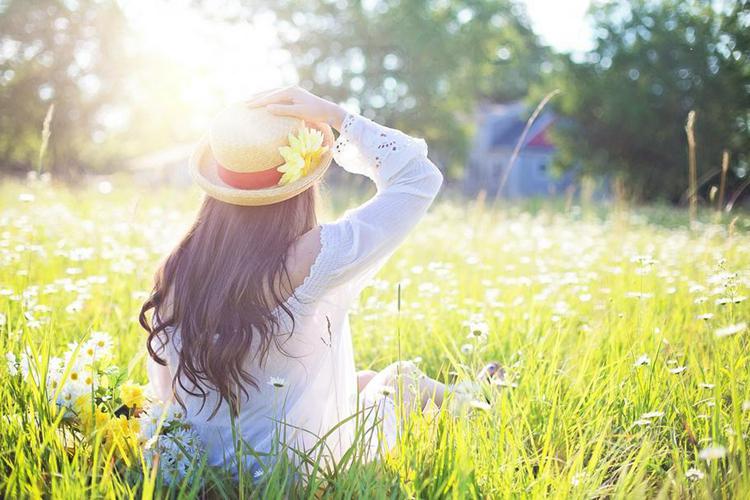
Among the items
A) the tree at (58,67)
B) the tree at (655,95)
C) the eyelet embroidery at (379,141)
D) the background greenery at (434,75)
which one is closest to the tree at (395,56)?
the background greenery at (434,75)

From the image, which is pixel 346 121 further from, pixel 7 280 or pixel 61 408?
pixel 7 280

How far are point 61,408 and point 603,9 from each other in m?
24.6

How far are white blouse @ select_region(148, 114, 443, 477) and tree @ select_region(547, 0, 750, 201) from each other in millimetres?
20218

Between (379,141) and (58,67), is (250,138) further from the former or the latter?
(58,67)

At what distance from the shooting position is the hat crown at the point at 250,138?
2.04 metres

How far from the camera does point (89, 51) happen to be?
96.7 feet

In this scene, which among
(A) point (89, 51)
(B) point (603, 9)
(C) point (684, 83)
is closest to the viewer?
(C) point (684, 83)

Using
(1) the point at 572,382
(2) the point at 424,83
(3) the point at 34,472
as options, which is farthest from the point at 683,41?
(3) the point at 34,472

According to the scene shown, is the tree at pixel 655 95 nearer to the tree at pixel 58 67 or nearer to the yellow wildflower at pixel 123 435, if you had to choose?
the tree at pixel 58 67

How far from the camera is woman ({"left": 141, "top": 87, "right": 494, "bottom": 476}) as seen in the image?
1985 mm

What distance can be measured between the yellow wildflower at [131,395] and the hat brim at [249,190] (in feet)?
2.07

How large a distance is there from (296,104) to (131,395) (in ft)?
3.35

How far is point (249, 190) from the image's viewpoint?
2.00 m

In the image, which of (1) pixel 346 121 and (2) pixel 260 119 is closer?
(2) pixel 260 119
